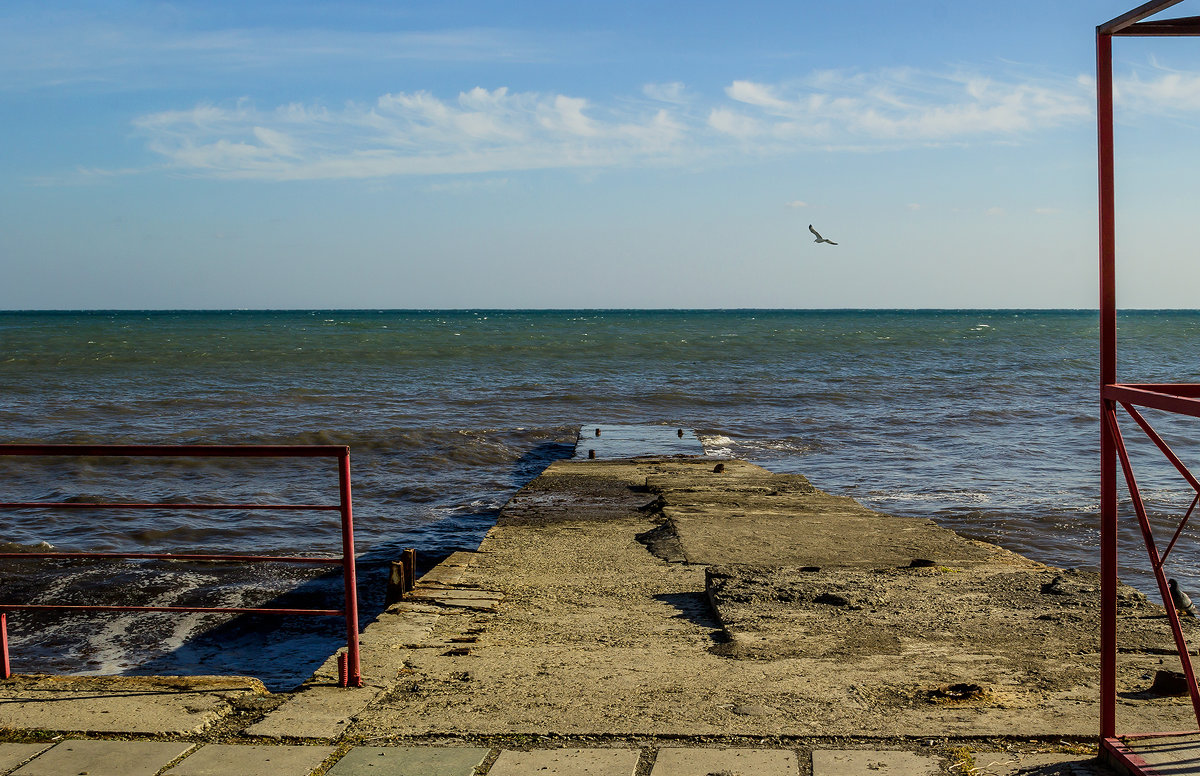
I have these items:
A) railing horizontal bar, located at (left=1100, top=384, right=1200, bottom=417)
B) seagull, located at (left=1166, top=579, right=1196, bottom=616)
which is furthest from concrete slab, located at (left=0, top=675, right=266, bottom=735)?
seagull, located at (left=1166, top=579, right=1196, bottom=616)

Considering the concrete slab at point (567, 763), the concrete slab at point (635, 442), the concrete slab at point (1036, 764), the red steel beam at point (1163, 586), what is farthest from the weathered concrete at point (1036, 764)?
the concrete slab at point (635, 442)

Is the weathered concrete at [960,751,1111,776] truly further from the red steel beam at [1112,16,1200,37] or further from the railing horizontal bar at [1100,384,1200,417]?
the red steel beam at [1112,16,1200,37]

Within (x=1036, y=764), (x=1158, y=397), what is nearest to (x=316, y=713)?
(x=1036, y=764)

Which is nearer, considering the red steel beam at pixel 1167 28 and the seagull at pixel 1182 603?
the red steel beam at pixel 1167 28

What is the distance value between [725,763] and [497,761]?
→ 2.39 feet

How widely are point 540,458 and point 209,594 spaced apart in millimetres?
8563

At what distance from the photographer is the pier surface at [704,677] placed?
10.5ft

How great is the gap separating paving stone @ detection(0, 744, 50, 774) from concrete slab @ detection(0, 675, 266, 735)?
148 mm

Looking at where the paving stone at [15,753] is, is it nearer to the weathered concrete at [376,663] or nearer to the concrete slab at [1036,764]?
the weathered concrete at [376,663]

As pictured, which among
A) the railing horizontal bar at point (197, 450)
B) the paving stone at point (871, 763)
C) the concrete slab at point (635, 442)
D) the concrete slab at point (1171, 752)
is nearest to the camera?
the concrete slab at point (1171, 752)

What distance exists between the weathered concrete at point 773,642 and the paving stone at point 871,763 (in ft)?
0.60

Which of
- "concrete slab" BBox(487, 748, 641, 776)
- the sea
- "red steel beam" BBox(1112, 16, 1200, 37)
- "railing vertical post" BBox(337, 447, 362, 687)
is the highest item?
"red steel beam" BBox(1112, 16, 1200, 37)

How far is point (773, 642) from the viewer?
14.5 ft

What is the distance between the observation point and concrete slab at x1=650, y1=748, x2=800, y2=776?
3.00m
